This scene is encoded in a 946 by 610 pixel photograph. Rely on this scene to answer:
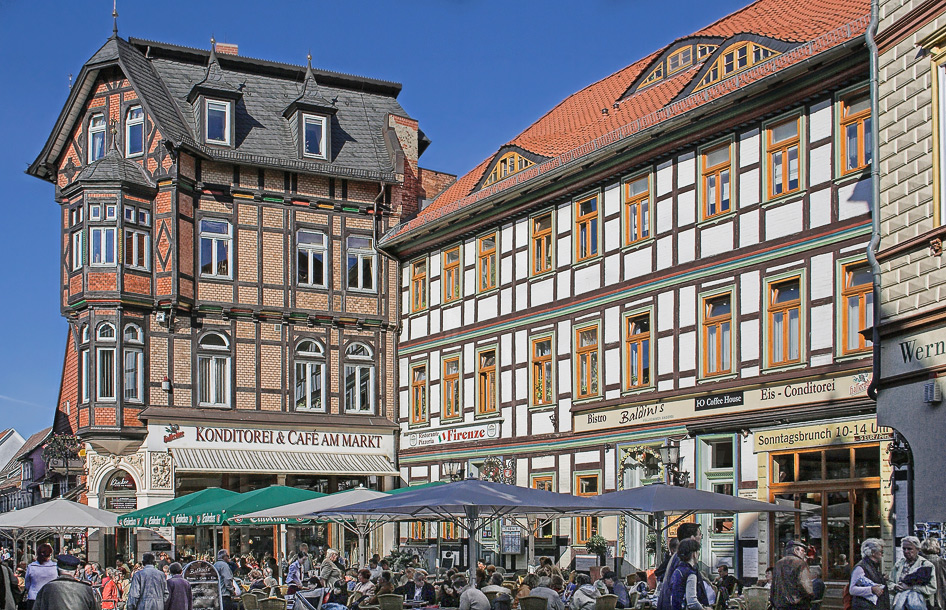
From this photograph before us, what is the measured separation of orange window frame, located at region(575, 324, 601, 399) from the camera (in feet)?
85.6

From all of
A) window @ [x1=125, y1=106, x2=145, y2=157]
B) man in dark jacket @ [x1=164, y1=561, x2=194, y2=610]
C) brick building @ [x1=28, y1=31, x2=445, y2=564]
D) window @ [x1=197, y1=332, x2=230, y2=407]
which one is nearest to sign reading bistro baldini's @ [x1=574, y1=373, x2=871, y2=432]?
brick building @ [x1=28, y1=31, x2=445, y2=564]

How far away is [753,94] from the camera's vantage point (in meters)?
21.9

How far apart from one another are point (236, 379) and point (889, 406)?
20.8 meters

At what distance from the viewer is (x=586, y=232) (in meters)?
26.7

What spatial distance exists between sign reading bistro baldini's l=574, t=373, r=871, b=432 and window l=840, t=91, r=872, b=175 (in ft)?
11.4

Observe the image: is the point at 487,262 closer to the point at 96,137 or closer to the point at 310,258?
the point at 310,258

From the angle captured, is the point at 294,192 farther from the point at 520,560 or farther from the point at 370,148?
the point at 520,560

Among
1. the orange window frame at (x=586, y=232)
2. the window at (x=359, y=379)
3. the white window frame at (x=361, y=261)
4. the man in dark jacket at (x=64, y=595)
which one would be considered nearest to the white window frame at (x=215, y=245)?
the white window frame at (x=361, y=261)

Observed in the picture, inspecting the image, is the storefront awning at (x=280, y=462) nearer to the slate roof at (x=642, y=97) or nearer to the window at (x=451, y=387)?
the window at (x=451, y=387)

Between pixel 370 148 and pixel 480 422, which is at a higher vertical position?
pixel 370 148

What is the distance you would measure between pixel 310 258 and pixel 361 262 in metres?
1.46

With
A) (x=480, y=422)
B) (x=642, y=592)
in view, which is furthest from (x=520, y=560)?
(x=642, y=592)

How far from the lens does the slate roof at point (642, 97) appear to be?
71.7 feet

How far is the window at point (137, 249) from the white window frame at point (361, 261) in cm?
546
